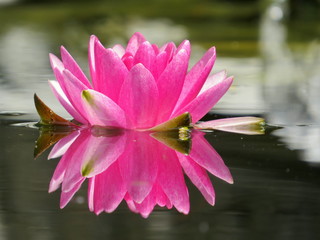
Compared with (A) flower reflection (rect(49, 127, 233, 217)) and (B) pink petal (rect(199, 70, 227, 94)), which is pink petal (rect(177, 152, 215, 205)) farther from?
(B) pink petal (rect(199, 70, 227, 94))

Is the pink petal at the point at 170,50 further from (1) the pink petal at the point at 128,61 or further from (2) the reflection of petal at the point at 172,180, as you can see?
(2) the reflection of petal at the point at 172,180

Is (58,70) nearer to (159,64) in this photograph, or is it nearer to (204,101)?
(159,64)

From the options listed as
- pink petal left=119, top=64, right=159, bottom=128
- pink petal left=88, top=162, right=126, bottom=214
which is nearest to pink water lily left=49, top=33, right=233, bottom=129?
pink petal left=119, top=64, right=159, bottom=128

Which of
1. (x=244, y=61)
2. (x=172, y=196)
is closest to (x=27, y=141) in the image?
(x=172, y=196)

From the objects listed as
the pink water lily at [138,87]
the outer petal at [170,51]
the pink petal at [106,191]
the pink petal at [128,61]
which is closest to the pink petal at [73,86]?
the pink water lily at [138,87]

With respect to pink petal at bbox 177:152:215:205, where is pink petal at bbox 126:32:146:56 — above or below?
above

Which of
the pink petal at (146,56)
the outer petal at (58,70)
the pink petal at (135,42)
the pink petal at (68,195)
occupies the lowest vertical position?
the pink petal at (68,195)
